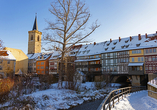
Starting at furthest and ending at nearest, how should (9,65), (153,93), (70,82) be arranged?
(9,65) → (70,82) → (153,93)

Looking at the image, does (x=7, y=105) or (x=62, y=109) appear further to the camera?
(x=62, y=109)

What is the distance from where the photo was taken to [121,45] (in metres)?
40.3

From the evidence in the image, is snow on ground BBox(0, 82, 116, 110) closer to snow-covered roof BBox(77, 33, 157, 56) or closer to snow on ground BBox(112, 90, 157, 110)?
snow on ground BBox(112, 90, 157, 110)

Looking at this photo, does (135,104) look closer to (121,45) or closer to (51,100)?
(51,100)

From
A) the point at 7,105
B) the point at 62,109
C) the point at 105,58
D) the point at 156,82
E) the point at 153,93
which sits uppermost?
the point at 105,58

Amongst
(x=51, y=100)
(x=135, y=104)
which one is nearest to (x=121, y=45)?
(x=51, y=100)

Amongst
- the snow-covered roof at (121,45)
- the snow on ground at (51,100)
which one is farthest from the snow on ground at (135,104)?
the snow-covered roof at (121,45)

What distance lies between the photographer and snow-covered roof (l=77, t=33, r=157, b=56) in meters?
35.8

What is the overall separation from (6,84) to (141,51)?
1216 inches

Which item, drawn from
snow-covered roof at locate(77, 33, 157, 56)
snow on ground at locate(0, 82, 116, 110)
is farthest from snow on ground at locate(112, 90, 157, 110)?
snow-covered roof at locate(77, 33, 157, 56)

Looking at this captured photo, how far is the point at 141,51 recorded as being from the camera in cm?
3547

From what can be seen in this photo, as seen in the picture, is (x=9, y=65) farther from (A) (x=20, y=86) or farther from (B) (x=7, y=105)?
(B) (x=7, y=105)

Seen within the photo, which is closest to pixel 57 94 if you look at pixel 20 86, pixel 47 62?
pixel 20 86

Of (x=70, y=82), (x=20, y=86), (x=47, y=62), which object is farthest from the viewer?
Answer: (x=47, y=62)
